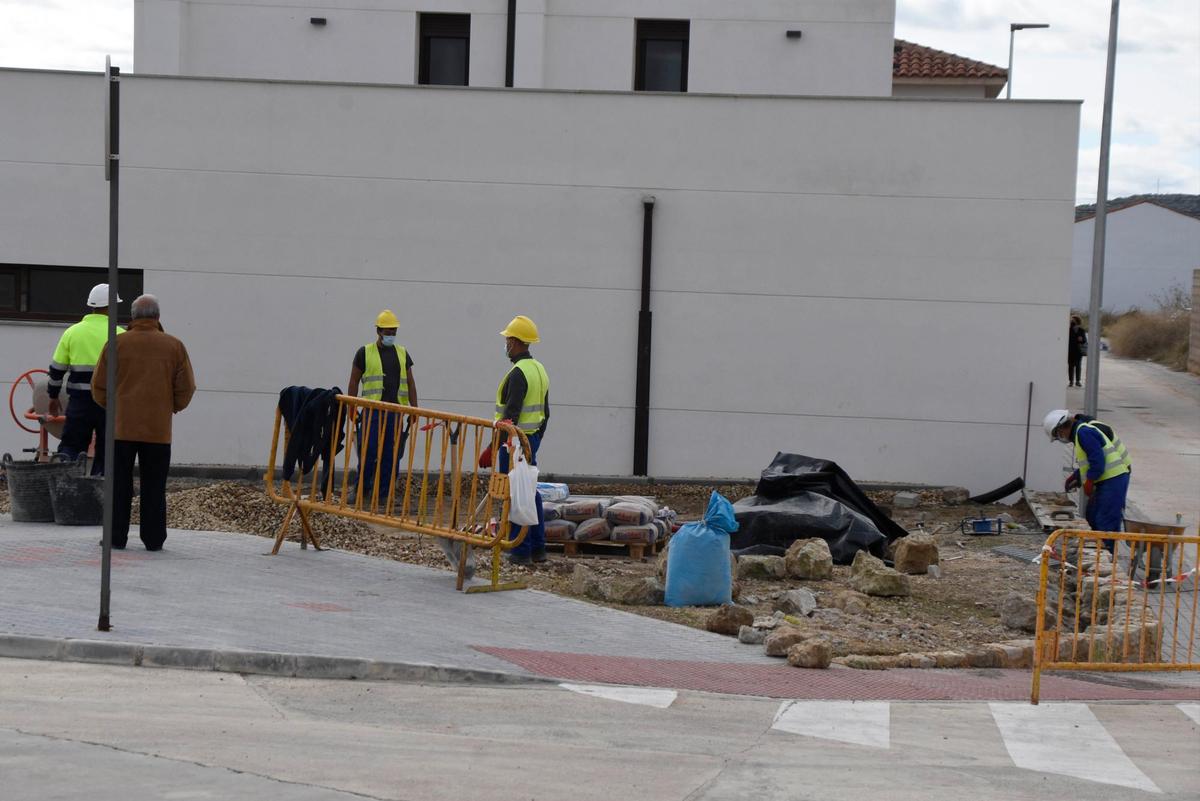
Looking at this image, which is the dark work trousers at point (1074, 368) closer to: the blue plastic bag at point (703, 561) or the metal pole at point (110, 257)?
the blue plastic bag at point (703, 561)

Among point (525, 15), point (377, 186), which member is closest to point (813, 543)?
point (377, 186)

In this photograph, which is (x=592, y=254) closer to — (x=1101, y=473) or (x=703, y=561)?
(x=1101, y=473)

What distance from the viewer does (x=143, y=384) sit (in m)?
10.7

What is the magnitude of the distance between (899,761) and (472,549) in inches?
186

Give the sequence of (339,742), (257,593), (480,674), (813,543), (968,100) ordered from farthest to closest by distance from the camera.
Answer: (968,100) → (813,543) → (257,593) → (480,674) → (339,742)

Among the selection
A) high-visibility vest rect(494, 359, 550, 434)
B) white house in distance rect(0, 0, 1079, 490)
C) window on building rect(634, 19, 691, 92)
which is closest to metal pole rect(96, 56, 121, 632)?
high-visibility vest rect(494, 359, 550, 434)

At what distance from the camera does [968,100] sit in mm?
17453

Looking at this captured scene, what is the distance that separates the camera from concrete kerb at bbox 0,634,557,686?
25.6 feet

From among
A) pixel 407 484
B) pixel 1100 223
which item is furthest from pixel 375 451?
pixel 1100 223

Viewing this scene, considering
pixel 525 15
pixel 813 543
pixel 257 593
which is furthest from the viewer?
pixel 525 15

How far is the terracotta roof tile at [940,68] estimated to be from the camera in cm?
3384

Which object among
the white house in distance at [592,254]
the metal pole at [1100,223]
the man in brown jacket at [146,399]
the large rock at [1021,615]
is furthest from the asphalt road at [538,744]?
the metal pole at [1100,223]

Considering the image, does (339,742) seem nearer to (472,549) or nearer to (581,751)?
(581,751)

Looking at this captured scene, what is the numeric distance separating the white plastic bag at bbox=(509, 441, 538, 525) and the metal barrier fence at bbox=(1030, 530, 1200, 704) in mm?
3415
